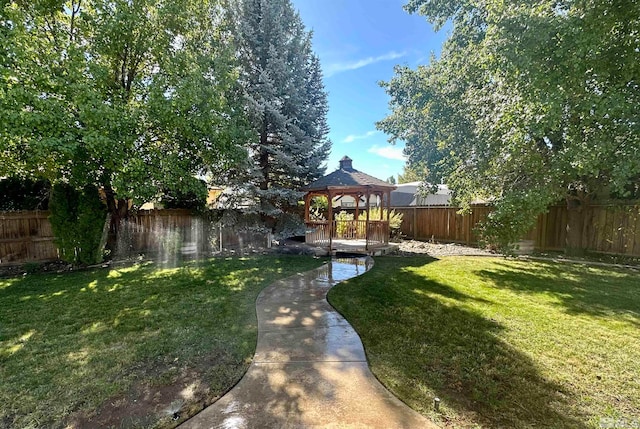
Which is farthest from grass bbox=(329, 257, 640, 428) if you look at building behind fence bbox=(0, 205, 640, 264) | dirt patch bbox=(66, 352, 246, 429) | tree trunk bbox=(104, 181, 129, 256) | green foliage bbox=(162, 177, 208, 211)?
tree trunk bbox=(104, 181, 129, 256)

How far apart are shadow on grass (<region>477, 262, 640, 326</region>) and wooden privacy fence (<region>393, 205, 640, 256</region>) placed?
2.23m

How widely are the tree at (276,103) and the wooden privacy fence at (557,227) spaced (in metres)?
6.29

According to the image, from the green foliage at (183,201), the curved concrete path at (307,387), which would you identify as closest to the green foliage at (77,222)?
the green foliage at (183,201)

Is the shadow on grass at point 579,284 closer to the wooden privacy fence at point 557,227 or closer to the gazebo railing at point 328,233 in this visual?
the wooden privacy fence at point 557,227

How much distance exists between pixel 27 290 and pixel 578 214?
604 inches

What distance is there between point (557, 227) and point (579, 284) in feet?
17.2

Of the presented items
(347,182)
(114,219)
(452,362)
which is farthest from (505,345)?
(114,219)

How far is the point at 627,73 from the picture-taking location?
5660mm

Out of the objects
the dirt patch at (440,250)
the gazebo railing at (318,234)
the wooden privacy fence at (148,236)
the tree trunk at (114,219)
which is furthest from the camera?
the gazebo railing at (318,234)

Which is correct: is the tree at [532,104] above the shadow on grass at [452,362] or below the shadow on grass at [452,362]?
above

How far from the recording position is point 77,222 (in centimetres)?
803

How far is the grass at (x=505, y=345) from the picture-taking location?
7.97ft

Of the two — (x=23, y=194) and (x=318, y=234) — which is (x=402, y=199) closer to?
(x=318, y=234)

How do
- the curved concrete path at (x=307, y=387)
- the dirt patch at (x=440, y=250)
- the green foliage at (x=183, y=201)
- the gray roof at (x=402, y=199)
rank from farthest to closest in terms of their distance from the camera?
the gray roof at (x=402, y=199) < the green foliage at (x=183, y=201) < the dirt patch at (x=440, y=250) < the curved concrete path at (x=307, y=387)
